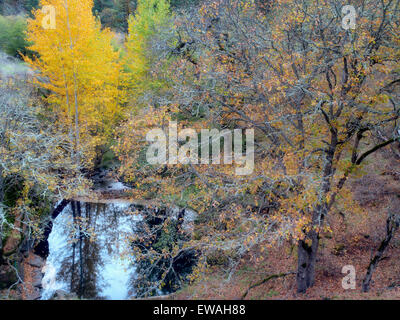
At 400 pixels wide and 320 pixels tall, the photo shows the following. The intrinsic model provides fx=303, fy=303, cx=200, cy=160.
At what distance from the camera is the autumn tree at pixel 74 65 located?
54.1ft

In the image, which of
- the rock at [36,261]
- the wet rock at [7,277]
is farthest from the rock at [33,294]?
the rock at [36,261]

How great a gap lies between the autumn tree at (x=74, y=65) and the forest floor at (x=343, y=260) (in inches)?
390

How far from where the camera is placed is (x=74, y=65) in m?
16.9

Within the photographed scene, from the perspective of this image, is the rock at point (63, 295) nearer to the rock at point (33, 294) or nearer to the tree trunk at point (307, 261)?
the rock at point (33, 294)

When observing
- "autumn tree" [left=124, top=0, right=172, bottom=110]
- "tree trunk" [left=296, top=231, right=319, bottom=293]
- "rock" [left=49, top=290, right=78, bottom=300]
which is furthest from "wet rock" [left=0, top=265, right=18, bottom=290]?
"autumn tree" [left=124, top=0, right=172, bottom=110]

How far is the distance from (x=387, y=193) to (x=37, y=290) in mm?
13405

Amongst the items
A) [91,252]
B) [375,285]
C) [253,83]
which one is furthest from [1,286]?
[375,285]

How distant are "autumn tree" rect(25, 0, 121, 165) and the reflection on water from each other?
13.1 feet

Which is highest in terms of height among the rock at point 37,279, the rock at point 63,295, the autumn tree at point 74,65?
the autumn tree at point 74,65

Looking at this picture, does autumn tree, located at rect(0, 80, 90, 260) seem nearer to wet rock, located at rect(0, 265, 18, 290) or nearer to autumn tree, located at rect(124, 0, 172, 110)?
wet rock, located at rect(0, 265, 18, 290)

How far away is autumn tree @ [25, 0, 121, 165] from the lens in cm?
1648

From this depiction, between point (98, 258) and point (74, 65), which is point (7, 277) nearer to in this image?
point (98, 258)

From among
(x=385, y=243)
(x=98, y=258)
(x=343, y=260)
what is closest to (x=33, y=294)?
(x=98, y=258)

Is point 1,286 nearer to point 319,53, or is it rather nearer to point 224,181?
point 224,181
